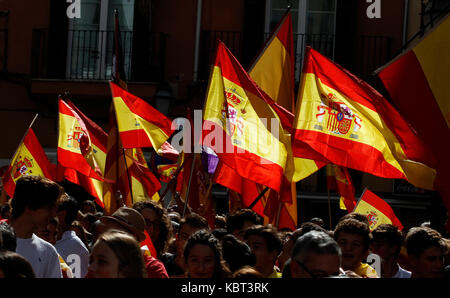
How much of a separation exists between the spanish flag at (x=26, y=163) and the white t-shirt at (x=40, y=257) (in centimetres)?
551

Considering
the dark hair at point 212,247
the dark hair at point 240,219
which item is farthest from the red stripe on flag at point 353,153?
the dark hair at point 212,247

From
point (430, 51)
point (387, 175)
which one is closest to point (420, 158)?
point (387, 175)

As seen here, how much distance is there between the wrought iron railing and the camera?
17.4 meters

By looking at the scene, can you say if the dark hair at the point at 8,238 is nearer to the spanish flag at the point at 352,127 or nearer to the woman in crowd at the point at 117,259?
the woman in crowd at the point at 117,259

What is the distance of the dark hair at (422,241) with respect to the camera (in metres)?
6.14

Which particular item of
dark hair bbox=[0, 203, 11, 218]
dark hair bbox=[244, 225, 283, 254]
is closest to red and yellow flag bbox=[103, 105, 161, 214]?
dark hair bbox=[0, 203, 11, 218]

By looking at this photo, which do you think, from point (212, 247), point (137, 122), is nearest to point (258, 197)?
point (137, 122)

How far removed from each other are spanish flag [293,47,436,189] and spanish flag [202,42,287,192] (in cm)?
27

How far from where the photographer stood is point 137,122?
992 cm

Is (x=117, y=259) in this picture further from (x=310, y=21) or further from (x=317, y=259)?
(x=310, y=21)

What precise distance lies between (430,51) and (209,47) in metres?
10.9

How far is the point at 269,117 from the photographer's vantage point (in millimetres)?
8547

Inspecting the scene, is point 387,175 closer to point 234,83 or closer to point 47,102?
point 234,83

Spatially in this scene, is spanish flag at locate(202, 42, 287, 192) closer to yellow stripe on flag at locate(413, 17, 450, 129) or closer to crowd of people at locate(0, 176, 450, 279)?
crowd of people at locate(0, 176, 450, 279)
